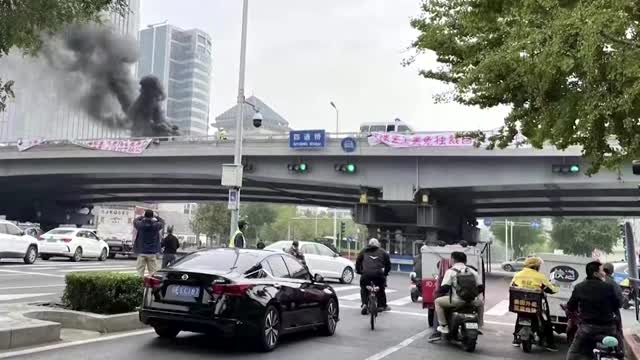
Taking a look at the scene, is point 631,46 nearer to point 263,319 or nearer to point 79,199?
point 263,319

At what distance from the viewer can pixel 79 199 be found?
197 ft

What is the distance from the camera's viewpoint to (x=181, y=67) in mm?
61219

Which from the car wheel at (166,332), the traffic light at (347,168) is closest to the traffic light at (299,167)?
the traffic light at (347,168)

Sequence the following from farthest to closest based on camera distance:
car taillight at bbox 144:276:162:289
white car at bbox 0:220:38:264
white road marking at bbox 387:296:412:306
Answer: white car at bbox 0:220:38:264
white road marking at bbox 387:296:412:306
car taillight at bbox 144:276:162:289

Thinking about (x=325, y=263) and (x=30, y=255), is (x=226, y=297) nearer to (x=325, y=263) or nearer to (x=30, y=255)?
(x=325, y=263)

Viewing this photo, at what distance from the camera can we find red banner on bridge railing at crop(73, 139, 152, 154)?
126 ft

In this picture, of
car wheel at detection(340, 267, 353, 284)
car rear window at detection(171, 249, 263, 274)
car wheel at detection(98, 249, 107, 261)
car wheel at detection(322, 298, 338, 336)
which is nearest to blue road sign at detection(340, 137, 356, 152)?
car wheel at detection(340, 267, 353, 284)

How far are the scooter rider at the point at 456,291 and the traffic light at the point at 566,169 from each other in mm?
22899

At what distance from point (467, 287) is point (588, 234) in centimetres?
7389

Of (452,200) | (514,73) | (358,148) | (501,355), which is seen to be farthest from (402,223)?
(514,73)

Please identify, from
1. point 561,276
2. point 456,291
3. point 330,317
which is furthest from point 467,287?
point 561,276

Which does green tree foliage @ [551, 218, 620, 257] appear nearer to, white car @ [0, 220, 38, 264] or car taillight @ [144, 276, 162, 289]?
white car @ [0, 220, 38, 264]

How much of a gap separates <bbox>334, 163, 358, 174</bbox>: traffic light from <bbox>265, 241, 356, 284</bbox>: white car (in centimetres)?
1209

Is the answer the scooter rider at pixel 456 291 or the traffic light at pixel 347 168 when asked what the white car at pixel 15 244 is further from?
the scooter rider at pixel 456 291
